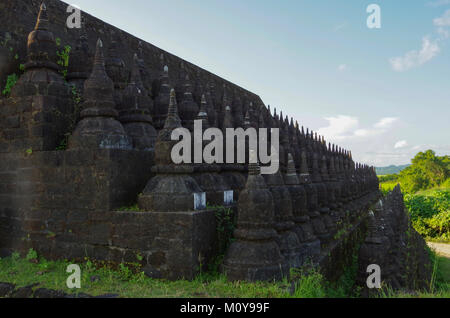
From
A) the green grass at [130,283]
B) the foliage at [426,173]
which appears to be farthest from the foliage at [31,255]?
the foliage at [426,173]

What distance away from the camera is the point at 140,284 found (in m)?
3.94

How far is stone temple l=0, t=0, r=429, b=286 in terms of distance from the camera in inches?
161

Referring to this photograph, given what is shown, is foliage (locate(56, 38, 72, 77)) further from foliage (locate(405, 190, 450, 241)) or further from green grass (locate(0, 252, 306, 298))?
foliage (locate(405, 190, 450, 241))

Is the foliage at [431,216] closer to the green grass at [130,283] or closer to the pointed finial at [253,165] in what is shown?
the pointed finial at [253,165]

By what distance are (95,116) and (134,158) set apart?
2.64ft

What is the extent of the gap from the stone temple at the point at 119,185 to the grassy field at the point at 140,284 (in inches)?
6.0

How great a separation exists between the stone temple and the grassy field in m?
0.15

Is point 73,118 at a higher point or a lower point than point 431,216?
higher

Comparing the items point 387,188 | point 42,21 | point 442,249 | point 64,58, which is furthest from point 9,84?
point 387,188

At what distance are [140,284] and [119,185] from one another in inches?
53.4

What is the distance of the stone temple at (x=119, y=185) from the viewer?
4094 mm

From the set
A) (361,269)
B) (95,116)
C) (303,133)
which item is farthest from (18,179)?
(303,133)

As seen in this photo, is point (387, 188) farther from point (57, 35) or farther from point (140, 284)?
point (140, 284)
